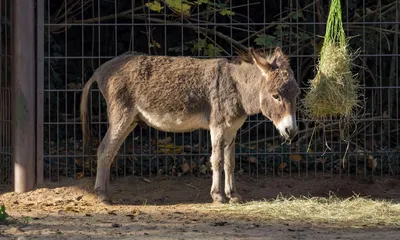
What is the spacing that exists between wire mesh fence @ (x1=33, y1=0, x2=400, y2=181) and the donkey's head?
116 cm

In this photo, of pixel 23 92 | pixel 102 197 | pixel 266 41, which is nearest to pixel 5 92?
pixel 23 92

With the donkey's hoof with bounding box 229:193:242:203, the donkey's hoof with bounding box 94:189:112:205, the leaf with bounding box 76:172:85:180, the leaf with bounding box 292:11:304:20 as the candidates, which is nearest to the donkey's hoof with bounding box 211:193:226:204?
the donkey's hoof with bounding box 229:193:242:203

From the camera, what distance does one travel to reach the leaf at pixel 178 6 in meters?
10.2

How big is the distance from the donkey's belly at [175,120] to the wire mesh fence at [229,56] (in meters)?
0.80

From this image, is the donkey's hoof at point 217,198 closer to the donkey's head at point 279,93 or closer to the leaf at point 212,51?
the donkey's head at point 279,93

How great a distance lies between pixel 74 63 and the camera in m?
11.4

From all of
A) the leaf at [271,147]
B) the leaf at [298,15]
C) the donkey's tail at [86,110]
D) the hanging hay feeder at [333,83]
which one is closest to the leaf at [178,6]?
the leaf at [298,15]

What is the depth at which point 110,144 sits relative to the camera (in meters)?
9.16

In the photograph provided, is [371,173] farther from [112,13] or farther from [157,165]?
[112,13]

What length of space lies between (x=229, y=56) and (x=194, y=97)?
58.8 inches

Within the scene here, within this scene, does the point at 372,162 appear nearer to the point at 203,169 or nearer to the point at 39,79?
the point at 203,169

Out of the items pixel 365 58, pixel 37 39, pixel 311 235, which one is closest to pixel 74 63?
pixel 37 39

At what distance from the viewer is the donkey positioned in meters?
8.97

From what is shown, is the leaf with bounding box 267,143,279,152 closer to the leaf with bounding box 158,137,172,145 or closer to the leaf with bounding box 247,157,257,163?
the leaf with bounding box 247,157,257,163
